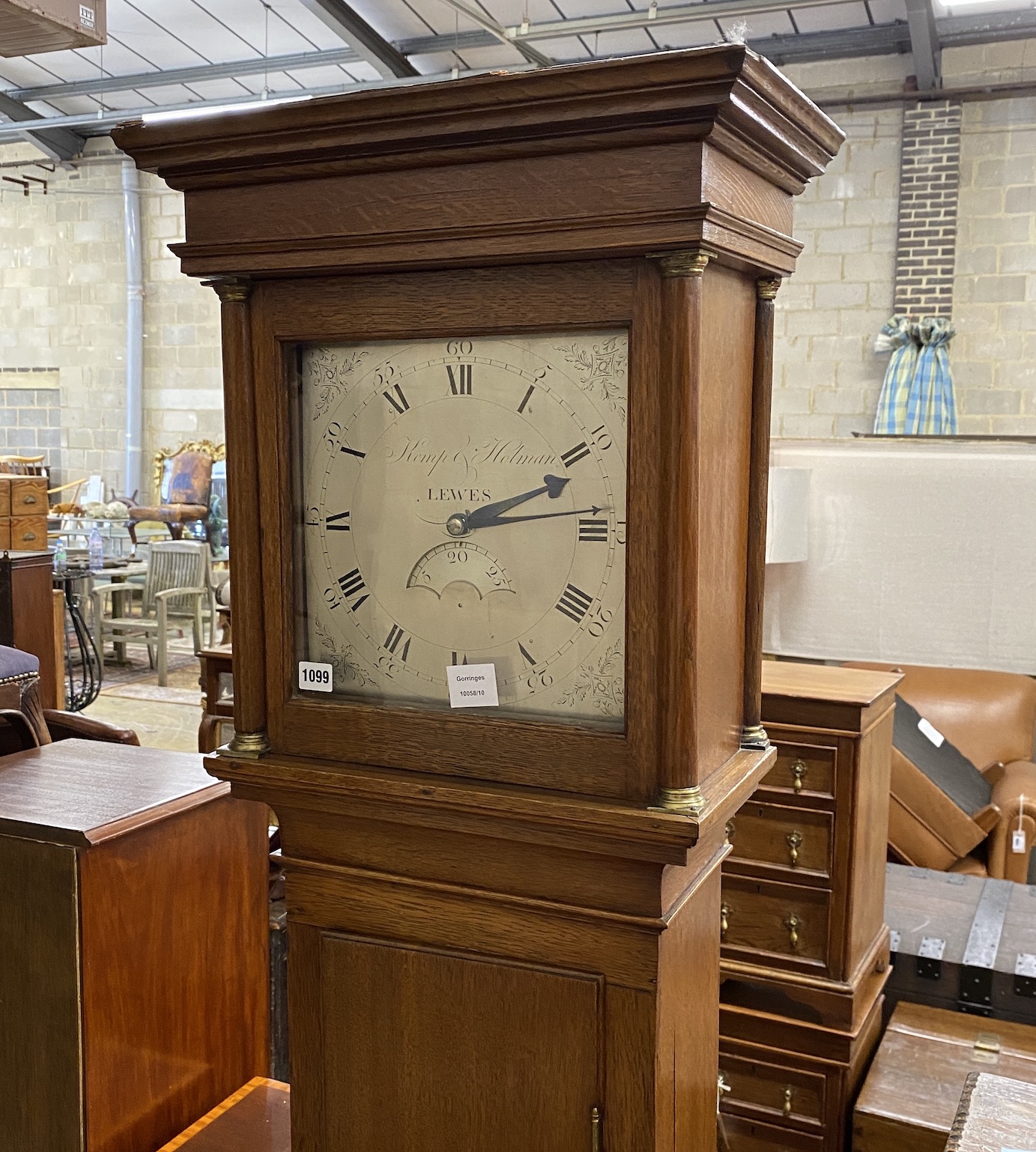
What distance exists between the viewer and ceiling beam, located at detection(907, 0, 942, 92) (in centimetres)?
654

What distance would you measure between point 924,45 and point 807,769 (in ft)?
20.7

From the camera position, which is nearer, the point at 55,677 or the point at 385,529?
the point at 385,529

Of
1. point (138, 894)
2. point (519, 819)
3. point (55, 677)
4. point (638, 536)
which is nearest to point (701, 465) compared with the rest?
point (638, 536)

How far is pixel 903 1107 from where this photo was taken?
205cm

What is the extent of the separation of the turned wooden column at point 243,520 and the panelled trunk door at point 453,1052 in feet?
0.67

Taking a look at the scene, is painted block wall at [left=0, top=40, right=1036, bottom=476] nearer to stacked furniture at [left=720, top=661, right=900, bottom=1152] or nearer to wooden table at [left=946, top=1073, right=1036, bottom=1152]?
stacked furniture at [left=720, top=661, right=900, bottom=1152]

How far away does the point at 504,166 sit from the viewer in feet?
2.50

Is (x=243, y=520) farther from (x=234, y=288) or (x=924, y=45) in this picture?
(x=924, y=45)

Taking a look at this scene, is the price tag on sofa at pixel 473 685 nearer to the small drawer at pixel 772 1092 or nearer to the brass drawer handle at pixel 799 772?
the brass drawer handle at pixel 799 772

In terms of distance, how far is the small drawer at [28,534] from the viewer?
17.9 ft

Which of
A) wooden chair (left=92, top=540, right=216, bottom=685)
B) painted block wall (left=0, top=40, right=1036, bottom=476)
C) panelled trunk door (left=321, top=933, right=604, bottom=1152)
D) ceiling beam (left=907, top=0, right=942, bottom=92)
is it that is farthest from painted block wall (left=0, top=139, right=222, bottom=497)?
panelled trunk door (left=321, top=933, right=604, bottom=1152)

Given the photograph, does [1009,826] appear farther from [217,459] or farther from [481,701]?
[217,459]

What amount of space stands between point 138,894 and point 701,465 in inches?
35.3

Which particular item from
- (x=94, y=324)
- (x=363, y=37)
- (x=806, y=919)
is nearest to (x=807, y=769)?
(x=806, y=919)
